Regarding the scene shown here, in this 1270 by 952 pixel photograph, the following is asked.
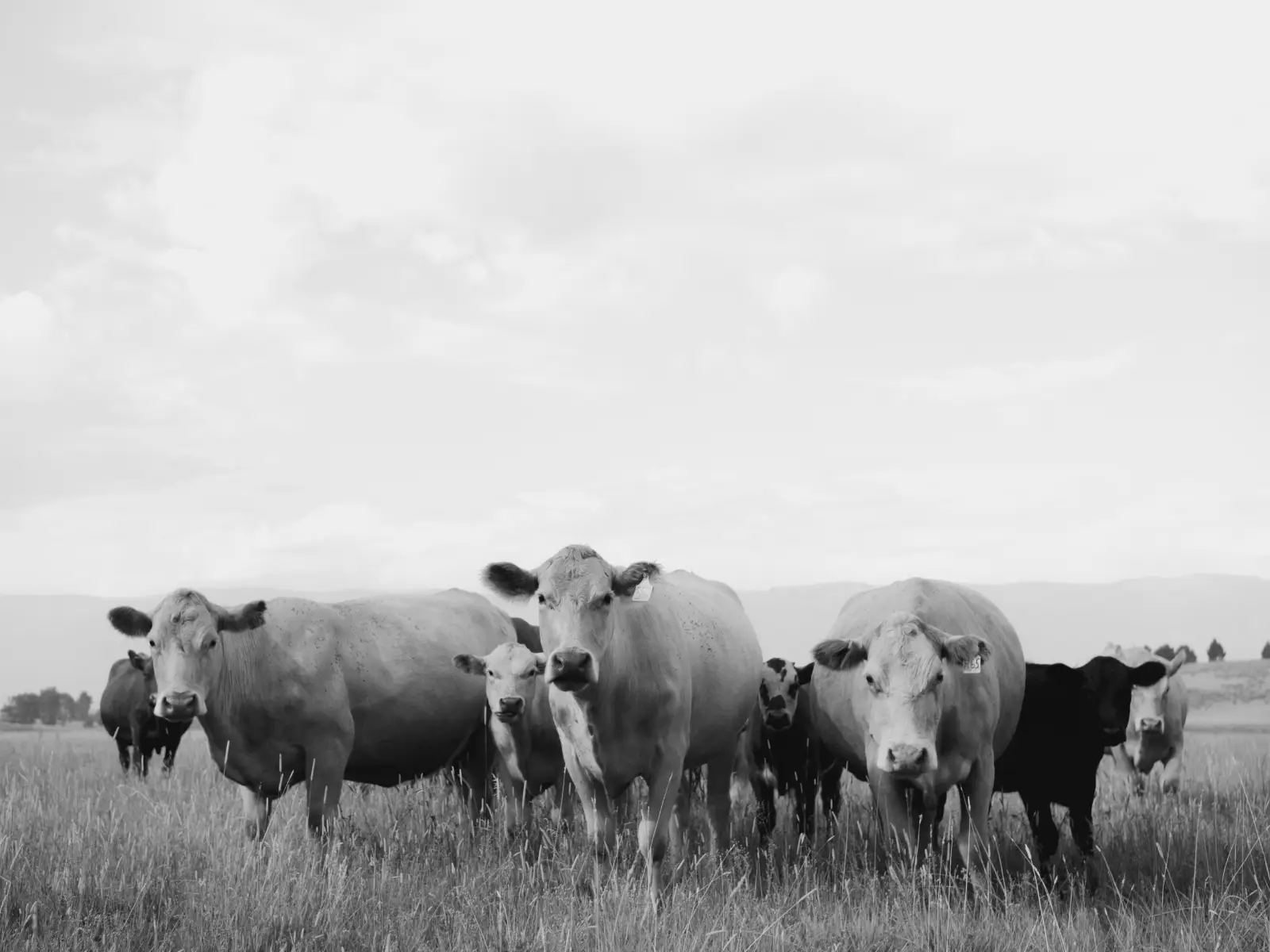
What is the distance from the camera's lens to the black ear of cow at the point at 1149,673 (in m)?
10.8

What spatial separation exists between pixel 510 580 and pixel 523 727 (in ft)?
9.53

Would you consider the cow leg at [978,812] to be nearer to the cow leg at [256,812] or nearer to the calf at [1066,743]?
the calf at [1066,743]

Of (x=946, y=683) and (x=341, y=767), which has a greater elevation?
(x=946, y=683)

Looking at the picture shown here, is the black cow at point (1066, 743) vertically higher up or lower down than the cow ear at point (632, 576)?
lower down

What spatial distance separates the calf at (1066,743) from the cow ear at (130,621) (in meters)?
6.94

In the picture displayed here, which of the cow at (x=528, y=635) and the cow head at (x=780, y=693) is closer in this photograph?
the cow head at (x=780, y=693)

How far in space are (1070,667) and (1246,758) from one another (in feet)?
37.6

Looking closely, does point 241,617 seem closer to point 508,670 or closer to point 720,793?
point 508,670

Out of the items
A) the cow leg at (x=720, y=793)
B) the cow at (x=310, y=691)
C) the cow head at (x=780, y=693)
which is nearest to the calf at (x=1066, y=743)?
the cow head at (x=780, y=693)

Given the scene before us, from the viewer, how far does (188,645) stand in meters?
9.38

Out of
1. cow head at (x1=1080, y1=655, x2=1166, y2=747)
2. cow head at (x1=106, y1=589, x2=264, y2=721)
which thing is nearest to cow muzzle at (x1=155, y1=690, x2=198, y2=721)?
cow head at (x1=106, y1=589, x2=264, y2=721)

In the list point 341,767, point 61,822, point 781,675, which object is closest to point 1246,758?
point 781,675

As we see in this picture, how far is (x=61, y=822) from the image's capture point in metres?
10.0

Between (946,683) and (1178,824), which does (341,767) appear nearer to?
(946,683)
